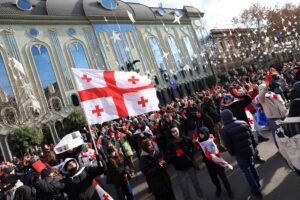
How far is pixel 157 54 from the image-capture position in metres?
44.8

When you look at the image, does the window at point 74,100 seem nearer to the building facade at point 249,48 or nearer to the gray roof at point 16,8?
the gray roof at point 16,8

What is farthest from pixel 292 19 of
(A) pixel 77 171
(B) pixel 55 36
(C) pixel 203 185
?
(A) pixel 77 171

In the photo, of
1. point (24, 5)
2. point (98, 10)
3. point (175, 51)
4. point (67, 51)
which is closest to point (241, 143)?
point (67, 51)

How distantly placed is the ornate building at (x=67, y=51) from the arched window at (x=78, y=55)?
116 mm

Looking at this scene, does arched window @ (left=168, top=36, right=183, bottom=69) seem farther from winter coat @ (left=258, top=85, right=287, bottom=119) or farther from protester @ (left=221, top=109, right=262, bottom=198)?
protester @ (left=221, top=109, right=262, bottom=198)

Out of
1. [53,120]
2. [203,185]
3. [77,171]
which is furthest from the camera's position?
[53,120]

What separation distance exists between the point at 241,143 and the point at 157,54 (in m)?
40.5

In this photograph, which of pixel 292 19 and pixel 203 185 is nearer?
pixel 203 185

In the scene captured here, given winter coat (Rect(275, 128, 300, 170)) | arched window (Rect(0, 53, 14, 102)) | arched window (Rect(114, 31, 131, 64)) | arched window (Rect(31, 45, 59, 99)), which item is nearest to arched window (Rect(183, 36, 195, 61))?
arched window (Rect(114, 31, 131, 64))

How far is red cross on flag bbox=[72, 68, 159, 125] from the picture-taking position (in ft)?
16.3

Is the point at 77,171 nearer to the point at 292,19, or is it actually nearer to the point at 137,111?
the point at 137,111

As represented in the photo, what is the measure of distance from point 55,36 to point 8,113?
11.5 meters

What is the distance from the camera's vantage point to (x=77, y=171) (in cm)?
436

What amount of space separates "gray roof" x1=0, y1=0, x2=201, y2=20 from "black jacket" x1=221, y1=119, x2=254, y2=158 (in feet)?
95.5
